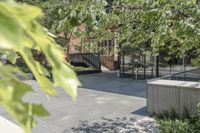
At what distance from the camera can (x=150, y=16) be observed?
3.46 metres

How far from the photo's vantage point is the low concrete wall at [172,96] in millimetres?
8688

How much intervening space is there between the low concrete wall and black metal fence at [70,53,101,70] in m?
14.8

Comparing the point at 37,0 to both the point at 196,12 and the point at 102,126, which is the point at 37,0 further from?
the point at 196,12

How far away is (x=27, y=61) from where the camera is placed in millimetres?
520

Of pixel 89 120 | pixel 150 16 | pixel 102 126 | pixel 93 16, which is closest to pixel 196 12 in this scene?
pixel 150 16

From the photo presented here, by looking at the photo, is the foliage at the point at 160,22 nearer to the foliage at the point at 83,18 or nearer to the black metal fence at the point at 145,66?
the foliage at the point at 83,18

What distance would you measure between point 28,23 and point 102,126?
801 centimetres

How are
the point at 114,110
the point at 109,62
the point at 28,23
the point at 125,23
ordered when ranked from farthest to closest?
1. the point at 109,62
2. the point at 114,110
3. the point at 125,23
4. the point at 28,23

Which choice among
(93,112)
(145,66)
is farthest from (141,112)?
(145,66)

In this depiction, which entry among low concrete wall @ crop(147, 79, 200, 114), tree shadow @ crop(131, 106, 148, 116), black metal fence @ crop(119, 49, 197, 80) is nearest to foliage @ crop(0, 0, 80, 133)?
low concrete wall @ crop(147, 79, 200, 114)

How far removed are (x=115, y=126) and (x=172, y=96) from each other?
7.36ft

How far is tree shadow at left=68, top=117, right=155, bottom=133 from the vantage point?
7.81 meters

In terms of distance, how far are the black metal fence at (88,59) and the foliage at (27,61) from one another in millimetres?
23599

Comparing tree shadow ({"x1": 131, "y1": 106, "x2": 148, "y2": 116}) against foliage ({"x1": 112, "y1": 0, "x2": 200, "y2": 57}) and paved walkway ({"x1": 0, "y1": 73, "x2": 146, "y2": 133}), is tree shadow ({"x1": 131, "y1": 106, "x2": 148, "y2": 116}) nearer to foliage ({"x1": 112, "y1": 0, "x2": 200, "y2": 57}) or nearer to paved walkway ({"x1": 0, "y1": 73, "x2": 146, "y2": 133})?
paved walkway ({"x1": 0, "y1": 73, "x2": 146, "y2": 133})
